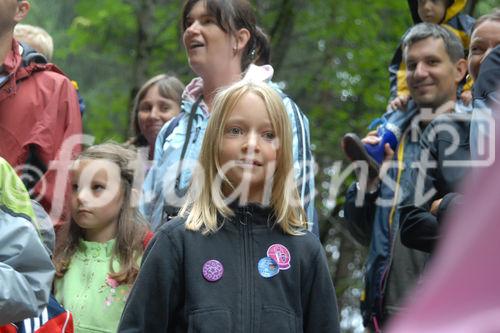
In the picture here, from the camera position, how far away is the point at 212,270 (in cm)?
339

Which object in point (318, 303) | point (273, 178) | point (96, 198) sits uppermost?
point (273, 178)

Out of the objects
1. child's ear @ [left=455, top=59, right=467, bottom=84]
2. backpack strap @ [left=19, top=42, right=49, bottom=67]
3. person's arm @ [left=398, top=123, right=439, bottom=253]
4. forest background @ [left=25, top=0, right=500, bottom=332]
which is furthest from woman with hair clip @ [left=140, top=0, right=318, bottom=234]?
forest background @ [left=25, top=0, right=500, bottom=332]

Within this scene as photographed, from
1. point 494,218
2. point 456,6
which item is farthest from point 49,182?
point 494,218

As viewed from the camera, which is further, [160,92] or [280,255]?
[160,92]

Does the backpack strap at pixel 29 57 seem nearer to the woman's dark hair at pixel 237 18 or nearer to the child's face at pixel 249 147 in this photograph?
the woman's dark hair at pixel 237 18

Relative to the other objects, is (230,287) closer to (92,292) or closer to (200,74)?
(92,292)

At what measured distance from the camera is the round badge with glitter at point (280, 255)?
3.46 meters

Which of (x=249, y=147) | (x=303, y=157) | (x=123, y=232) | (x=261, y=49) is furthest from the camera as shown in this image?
(x=261, y=49)

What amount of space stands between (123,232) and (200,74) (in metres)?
0.99

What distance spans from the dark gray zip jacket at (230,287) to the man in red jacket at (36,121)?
6.82ft

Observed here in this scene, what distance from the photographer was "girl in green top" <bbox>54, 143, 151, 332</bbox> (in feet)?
16.6

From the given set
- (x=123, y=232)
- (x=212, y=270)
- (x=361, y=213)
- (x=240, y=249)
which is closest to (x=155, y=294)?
(x=212, y=270)

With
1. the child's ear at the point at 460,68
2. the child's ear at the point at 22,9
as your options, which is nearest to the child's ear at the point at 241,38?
the child's ear at the point at 22,9

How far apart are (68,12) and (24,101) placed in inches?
515
